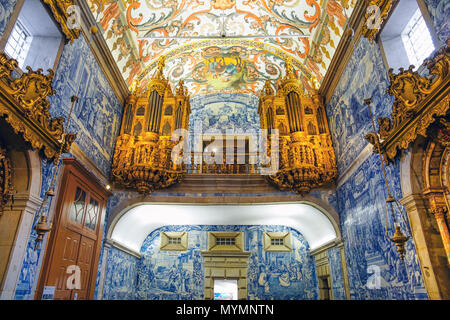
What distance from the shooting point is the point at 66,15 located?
19.3 ft

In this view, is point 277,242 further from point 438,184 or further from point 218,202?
point 438,184

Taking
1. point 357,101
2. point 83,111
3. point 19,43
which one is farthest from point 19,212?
point 357,101

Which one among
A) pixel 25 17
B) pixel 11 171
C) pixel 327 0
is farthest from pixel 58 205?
pixel 327 0

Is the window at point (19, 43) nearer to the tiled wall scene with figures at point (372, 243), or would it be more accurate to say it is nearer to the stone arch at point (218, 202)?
the stone arch at point (218, 202)

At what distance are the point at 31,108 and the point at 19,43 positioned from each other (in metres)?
1.96

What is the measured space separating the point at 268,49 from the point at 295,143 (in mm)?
4162

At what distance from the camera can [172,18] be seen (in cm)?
909

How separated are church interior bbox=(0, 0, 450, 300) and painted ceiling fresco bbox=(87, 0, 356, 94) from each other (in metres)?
0.05

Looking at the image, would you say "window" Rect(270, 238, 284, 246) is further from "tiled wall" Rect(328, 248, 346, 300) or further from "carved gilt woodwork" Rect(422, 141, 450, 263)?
"carved gilt woodwork" Rect(422, 141, 450, 263)

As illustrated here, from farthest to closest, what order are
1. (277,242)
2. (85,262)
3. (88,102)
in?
1. (277,242)
2. (88,102)
3. (85,262)

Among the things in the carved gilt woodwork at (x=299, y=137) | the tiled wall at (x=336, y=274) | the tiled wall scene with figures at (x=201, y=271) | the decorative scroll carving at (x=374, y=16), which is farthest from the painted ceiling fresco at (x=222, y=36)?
the tiled wall scene with figures at (x=201, y=271)

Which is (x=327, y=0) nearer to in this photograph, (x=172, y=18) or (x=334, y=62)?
(x=334, y=62)

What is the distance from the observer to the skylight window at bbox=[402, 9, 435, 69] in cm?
520

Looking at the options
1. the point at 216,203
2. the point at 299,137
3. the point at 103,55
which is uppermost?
the point at 103,55
